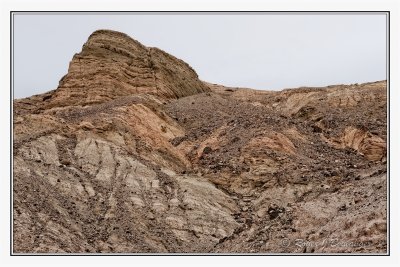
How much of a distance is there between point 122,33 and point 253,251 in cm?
2908

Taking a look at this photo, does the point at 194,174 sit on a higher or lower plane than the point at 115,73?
lower

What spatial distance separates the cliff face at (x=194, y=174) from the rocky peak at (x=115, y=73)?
172mm

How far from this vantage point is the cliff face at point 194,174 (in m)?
15.6

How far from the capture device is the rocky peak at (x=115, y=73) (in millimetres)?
34188

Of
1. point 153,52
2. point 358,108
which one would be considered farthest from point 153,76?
point 358,108

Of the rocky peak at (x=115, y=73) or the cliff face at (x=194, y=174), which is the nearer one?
the cliff face at (x=194, y=174)

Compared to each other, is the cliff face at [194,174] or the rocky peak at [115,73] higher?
the rocky peak at [115,73]

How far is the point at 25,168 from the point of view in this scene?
18938 mm

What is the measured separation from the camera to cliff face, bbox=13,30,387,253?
15570 millimetres

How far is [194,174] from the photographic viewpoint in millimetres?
22203

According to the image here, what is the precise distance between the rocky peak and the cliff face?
0.17 meters

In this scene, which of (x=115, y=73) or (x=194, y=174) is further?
(x=115, y=73)

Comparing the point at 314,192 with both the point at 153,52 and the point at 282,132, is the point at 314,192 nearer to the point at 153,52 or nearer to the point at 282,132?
the point at 282,132

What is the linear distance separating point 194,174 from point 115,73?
16259mm
